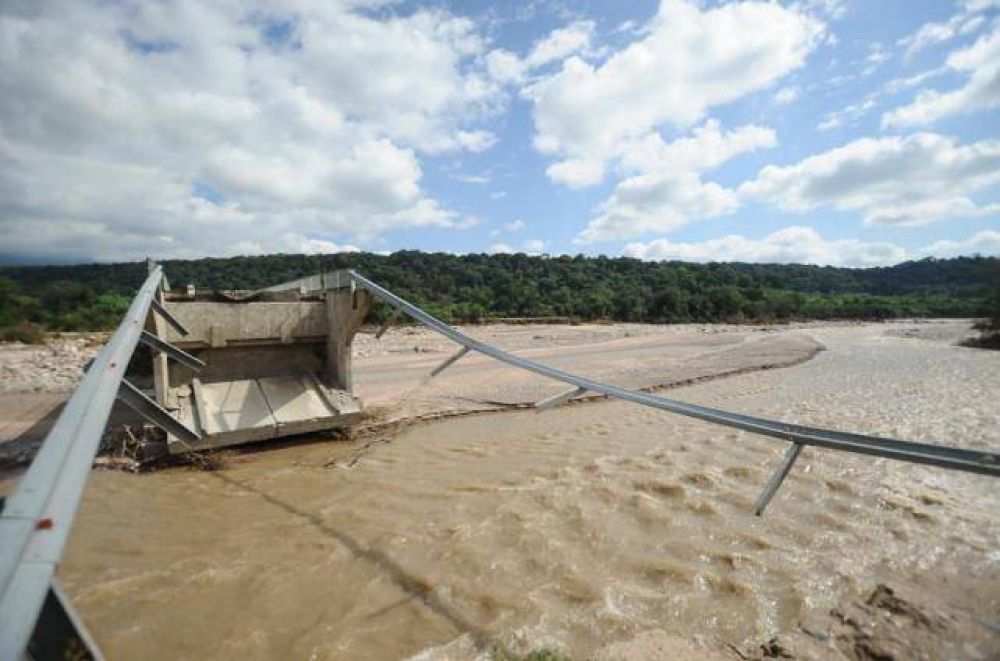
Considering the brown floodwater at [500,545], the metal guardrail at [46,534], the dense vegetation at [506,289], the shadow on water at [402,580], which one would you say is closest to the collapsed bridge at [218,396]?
the metal guardrail at [46,534]

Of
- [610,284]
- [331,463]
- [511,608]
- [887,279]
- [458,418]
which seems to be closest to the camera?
[511,608]

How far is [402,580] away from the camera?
3.71 m

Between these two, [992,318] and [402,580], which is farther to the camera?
[992,318]

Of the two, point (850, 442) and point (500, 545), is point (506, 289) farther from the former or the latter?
point (850, 442)

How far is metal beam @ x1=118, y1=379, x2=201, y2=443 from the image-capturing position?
432 cm

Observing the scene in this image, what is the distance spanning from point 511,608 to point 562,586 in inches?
17.0

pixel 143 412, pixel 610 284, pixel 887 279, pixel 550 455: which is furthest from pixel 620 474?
pixel 887 279

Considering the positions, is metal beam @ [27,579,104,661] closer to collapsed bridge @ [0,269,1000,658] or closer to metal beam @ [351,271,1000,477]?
collapsed bridge @ [0,269,1000,658]

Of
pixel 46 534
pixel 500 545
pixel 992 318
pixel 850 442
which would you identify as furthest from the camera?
pixel 992 318

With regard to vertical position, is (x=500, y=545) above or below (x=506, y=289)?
below

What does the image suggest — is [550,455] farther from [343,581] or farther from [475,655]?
[475,655]

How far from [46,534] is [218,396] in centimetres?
696

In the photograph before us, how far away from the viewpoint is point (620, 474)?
5914mm

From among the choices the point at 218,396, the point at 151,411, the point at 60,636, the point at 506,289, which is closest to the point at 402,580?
the point at 60,636
